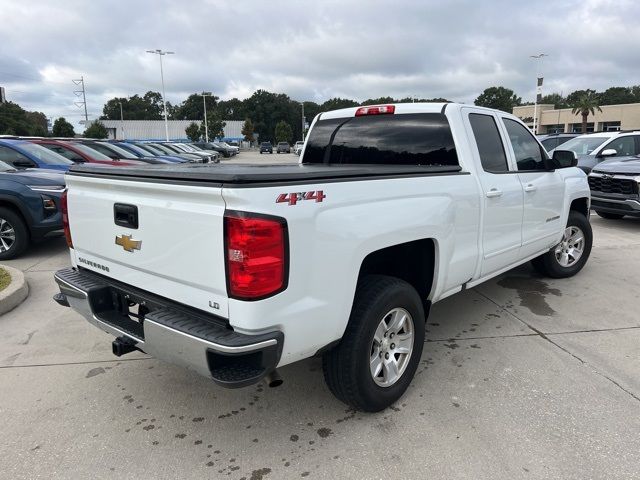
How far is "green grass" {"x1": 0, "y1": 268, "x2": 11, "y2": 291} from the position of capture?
512 centimetres

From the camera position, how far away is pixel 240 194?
2.15m

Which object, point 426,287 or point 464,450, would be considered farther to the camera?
point 426,287

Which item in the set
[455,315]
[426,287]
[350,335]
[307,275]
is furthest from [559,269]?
[307,275]

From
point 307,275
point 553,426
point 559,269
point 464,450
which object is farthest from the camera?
point 559,269

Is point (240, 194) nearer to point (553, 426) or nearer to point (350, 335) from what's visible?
point (350, 335)

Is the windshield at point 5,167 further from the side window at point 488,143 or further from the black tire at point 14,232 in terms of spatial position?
the side window at point 488,143

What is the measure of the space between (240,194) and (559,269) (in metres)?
4.85

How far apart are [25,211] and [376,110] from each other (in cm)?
532

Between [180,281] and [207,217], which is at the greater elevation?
[207,217]

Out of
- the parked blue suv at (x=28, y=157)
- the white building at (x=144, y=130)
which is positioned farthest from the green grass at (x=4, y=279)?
the white building at (x=144, y=130)

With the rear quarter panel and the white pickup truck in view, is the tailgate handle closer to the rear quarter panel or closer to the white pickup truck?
the white pickup truck

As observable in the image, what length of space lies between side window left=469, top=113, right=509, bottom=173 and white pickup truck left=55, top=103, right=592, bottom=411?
0.02 meters

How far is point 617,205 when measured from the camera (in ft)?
28.6

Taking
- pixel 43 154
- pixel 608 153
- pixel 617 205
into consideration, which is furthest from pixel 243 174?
pixel 608 153
